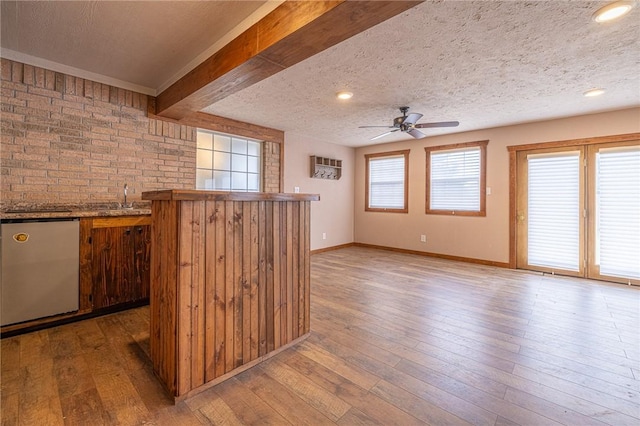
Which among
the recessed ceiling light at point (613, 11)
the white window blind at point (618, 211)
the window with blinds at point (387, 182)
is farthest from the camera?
the window with blinds at point (387, 182)

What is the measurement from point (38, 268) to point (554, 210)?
6557 mm

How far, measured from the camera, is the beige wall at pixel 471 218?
4.22 m

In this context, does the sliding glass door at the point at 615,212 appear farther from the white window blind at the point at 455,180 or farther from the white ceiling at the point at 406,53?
the white window blind at the point at 455,180

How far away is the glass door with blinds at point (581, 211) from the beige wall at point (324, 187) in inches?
136

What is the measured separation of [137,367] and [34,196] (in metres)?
2.23

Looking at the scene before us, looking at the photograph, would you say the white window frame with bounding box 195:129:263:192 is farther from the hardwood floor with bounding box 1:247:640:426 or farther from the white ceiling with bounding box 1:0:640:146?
the hardwood floor with bounding box 1:247:640:426

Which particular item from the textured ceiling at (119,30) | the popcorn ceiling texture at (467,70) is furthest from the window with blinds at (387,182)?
the textured ceiling at (119,30)

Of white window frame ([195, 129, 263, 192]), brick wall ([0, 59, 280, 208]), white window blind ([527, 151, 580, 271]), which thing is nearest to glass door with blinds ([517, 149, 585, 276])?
white window blind ([527, 151, 580, 271])

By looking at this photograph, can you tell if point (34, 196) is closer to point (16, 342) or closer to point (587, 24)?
point (16, 342)

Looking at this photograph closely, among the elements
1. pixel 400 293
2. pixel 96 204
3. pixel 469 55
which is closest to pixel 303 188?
A: pixel 400 293

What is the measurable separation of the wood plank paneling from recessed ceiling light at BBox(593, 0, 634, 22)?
252 centimetres

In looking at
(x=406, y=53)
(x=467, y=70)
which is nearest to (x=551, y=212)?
(x=467, y=70)

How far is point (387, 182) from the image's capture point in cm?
650

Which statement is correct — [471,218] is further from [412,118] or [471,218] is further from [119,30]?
[119,30]
